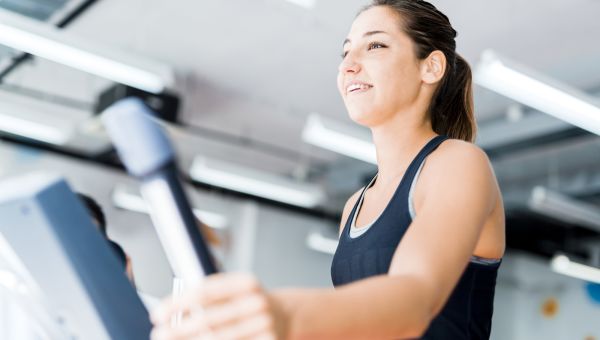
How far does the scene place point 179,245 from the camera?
0.50m

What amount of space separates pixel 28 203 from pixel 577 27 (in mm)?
4790

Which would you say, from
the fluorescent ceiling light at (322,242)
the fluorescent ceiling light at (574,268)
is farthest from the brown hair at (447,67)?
the fluorescent ceiling light at (322,242)

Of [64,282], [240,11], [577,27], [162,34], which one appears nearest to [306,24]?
[240,11]

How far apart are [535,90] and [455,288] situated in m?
2.89

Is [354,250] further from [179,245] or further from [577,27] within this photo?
[577,27]

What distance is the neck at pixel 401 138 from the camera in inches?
41.6

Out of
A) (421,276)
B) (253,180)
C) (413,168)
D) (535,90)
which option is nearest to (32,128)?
(253,180)

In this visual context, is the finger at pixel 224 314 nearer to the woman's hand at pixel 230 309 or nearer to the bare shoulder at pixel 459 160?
the woman's hand at pixel 230 309

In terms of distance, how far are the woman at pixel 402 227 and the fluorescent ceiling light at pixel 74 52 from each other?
2.99 m

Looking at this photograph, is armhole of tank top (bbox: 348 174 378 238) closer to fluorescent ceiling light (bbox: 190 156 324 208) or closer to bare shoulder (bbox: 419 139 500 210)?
bare shoulder (bbox: 419 139 500 210)

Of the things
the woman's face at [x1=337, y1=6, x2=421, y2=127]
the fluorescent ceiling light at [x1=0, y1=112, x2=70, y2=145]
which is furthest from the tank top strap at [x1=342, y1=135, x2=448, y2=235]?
the fluorescent ceiling light at [x1=0, y1=112, x2=70, y2=145]

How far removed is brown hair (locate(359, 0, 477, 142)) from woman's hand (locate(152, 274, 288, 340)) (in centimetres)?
66

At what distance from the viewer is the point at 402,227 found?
0.88m

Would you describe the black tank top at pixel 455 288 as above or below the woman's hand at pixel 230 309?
below
